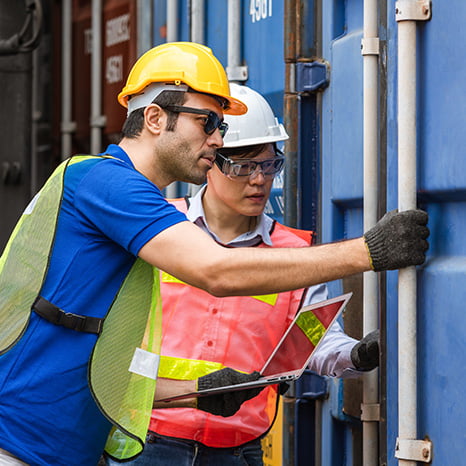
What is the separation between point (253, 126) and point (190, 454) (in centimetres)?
95

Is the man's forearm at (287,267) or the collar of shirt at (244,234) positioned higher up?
the collar of shirt at (244,234)

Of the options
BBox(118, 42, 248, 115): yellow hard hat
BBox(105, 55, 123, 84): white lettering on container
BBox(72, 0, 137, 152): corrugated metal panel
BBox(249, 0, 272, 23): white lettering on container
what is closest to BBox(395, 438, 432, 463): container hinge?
BBox(118, 42, 248, 115): yellow hard hat

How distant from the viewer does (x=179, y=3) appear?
13.8ft

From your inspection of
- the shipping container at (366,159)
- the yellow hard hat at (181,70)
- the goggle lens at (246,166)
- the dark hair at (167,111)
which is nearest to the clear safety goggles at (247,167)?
the goggle lens at (246,166)

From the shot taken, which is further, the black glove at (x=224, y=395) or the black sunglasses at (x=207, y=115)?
the black glove at (x=224, y=395)

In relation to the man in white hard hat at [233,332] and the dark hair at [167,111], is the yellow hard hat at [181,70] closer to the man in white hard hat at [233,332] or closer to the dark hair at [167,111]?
the dark hair at [167,111]

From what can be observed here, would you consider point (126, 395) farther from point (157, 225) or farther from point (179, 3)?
point (179, 3)

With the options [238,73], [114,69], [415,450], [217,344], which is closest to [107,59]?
[114,69]

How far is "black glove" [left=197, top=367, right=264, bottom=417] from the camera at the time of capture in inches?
101

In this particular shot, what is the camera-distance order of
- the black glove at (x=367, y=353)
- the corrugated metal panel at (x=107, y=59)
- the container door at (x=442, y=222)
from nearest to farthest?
the container door at (x=442, y=222)
the black glove at (x=367, y=353)
the corrugated metal panel at (x=107, y=59)

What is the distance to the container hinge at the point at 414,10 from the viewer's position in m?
2.08

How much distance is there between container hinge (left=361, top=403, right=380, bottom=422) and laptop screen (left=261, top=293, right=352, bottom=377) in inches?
10.0

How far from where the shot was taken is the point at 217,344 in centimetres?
276

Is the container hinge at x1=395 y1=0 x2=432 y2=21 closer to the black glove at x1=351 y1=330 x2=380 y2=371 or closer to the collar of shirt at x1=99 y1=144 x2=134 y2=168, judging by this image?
the collar of shirt at x1=99 y1=144 x2=134 y2=168
